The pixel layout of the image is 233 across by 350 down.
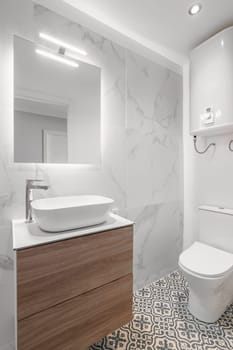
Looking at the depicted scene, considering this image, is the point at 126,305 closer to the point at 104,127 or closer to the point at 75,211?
the point at 75,211

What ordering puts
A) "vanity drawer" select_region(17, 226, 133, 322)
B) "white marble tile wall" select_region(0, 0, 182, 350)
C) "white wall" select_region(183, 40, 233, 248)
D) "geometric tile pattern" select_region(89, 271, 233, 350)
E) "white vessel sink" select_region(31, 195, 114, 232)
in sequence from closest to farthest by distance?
"vanity drawer" select_region(17, 226, 133, 322) < "white vessel sink" select_region(31, 195, 114, 232) < "white marble tile wall" select_region(0, 0, 182, 350) < "geometric tile pattern" select_region(89, 271, 233, 350) < "white wall" select_region(183, 40, 233, 248)

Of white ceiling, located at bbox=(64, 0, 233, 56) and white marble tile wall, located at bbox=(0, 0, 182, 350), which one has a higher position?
white ceiling, located at bbox=(64, 0, 233, 56)

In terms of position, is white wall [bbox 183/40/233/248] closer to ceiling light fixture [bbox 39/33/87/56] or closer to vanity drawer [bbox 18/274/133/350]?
ceiling light fixture [bbox 39/33/87/56]

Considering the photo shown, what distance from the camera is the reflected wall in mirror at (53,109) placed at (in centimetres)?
124

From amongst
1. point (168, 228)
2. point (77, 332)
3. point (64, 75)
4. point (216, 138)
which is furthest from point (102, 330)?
point (216, 138)

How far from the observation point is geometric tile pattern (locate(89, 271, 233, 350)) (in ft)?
4.28

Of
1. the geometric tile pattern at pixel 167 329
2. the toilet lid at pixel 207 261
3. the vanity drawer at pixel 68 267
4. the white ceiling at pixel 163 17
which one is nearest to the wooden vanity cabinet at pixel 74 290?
the vanity drawer at pixel 68 267

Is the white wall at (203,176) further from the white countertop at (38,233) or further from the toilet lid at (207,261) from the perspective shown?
the white countertop at (38,233)

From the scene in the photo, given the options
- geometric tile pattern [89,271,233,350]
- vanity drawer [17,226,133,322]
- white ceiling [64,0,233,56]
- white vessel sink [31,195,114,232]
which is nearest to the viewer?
vanity drawer [17,226,133,322]

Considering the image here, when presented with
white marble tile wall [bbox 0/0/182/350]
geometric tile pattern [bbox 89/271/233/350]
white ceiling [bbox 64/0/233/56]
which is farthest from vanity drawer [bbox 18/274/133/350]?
white ceiling [bbox 64/0/233/56]

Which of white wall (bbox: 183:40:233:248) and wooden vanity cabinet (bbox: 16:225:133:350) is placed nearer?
wooden vanity cabinet (bbox: 16:225:133:350)

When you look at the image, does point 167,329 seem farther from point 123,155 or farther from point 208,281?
point 123,155

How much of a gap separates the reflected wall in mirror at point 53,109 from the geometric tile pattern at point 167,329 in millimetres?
1282

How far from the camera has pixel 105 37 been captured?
62.2 inches
